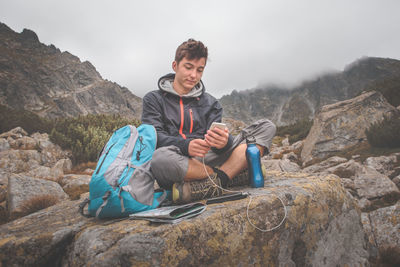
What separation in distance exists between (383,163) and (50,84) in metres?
95.3

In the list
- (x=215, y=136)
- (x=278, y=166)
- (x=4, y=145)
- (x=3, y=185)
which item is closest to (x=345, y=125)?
(x=278, y=166)

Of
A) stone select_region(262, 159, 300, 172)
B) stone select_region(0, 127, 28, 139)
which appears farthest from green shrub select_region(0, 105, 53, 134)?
stone select_region(262, 159, 300, 172)

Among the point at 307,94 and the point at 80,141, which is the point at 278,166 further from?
the point at 307,94

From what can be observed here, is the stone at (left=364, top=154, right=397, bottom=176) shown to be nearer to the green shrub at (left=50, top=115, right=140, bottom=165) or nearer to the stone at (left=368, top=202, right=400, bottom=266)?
the stone at (left=368, top=202, right=400, bottom=266)

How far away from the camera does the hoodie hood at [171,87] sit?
3.14m

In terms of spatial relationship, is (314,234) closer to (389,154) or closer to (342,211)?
(342,211)

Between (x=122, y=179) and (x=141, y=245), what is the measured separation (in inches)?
29.1

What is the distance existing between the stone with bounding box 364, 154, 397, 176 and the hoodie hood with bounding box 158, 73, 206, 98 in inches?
216

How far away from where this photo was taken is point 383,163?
5.43 m

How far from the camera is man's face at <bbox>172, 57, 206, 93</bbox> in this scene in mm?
3100

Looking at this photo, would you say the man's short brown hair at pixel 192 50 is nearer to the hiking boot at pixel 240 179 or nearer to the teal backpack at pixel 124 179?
the teal backpack at pixel 124 179

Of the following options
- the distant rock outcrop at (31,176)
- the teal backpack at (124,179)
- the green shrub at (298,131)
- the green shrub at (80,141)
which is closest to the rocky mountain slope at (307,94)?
the green shrub at (298,131)

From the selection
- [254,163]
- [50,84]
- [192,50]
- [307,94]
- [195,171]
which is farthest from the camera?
[307,94]

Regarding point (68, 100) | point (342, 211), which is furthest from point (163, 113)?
point (68, 100)
